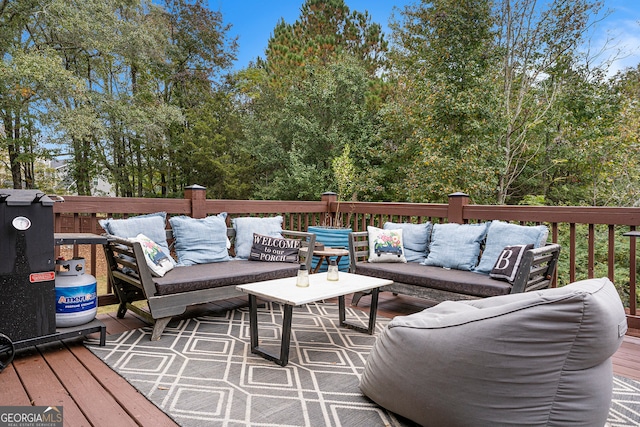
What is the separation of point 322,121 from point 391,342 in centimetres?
981

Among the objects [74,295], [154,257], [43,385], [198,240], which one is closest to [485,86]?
[198,240]

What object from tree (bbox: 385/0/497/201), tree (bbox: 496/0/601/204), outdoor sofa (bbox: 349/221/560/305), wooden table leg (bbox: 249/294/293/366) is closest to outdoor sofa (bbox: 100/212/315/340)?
wooden table leg (bbox: 249/294/293/366)

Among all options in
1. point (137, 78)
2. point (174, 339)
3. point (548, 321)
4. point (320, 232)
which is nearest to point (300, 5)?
point (137, 78)

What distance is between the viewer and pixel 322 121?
11.2 metres

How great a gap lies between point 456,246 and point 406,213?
103cm

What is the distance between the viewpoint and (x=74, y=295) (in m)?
2.63

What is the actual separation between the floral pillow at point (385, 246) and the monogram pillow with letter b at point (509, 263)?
978mm

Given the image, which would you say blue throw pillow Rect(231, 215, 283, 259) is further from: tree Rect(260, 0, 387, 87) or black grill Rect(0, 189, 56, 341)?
tree Rect(260, 0, 387, 87)

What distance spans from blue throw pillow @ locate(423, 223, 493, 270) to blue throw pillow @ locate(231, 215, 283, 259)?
1.64 metres

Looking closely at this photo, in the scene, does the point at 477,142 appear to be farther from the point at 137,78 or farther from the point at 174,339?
the point at 137,78

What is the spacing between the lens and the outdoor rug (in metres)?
1.91

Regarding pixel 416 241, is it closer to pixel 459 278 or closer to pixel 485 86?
pixel 459 278
